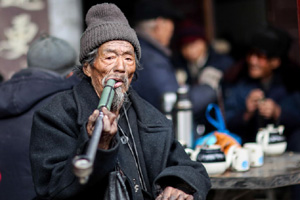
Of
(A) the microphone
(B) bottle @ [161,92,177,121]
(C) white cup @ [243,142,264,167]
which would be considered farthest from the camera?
(B) bottle @ [161,92,177,121]

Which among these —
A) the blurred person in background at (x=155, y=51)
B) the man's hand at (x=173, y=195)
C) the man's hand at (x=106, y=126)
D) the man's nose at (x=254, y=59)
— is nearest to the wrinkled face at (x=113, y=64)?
the man's hand at (x=106, y=126)

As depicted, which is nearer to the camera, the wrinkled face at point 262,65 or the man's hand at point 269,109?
the man's hand at point 269,109

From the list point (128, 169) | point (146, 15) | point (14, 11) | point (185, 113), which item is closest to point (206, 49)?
point (146, 15)

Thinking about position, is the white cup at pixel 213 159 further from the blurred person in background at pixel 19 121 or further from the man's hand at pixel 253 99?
the man's hand at pixel 253 99

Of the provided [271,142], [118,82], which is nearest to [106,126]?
[118,82]

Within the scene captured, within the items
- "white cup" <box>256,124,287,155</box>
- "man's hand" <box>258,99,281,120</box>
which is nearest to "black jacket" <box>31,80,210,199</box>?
"white cup" <box>256,124,287,155</box>

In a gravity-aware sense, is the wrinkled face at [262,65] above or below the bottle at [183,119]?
above

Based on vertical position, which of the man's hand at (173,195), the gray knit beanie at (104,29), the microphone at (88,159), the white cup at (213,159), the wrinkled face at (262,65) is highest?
the gray knit beanie at (104,29)

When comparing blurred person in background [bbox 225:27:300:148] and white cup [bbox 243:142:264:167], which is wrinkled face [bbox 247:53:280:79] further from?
white cup [bbox 243:142:264:167]

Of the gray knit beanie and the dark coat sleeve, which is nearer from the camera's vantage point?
the dark coat sleeve

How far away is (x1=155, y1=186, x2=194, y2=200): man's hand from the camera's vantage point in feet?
8.61

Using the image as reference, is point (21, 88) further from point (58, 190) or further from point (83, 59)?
point (58, 190)

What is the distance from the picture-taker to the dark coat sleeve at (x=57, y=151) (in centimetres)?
242

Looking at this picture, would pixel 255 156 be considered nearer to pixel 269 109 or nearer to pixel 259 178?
pixel 259 178
